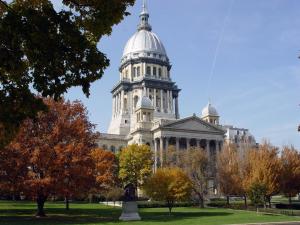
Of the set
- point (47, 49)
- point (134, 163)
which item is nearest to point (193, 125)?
point (134, 163)

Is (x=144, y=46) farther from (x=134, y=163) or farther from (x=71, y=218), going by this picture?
(x=71, y=218)


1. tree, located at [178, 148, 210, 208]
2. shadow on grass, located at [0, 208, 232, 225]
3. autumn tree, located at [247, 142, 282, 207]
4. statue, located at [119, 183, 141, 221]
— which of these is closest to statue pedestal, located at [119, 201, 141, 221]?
statue, located at [119, 183, 141, 221]

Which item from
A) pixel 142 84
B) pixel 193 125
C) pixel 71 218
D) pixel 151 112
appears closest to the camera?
pixel 71 218

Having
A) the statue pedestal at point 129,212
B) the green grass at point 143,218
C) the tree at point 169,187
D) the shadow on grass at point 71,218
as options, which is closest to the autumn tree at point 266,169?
the tree at point 169,187

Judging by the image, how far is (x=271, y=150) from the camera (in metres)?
69.4

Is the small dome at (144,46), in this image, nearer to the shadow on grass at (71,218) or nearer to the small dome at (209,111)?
the small dome at (209,111)

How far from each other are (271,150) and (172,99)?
7151 centimetres

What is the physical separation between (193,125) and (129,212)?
67030 millimetres

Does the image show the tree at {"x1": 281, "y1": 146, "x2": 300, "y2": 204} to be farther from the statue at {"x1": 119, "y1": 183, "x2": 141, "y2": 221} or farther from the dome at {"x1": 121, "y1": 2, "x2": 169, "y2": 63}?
the dome at {"x1": 121, "y1": 2, "x2": 169, "y2": 63}

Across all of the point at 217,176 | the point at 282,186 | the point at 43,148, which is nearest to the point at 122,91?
the point at 217,176

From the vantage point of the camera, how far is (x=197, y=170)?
6962 centimetres

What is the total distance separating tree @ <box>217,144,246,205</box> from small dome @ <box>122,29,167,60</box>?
7144cm

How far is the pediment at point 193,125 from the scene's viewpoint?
107m

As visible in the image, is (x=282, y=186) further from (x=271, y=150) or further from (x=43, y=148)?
(x=43, y=148)
